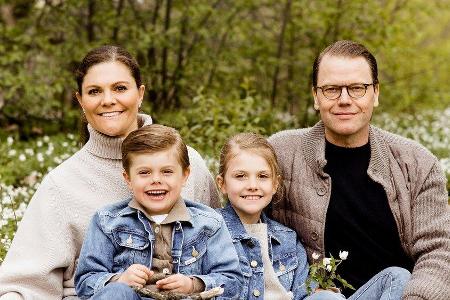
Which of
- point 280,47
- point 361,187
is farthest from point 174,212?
point 280,47

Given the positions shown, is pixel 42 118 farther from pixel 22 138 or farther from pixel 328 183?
pixel 328 183

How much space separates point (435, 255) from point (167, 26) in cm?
540

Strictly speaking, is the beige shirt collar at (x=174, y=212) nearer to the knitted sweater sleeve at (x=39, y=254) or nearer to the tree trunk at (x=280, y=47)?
the knitted sweater sleeve at (x=39, y=254)

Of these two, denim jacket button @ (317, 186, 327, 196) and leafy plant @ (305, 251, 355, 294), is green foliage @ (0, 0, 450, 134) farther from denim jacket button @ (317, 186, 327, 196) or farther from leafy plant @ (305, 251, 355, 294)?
leafy plant @ (305, 251, 355, 294)

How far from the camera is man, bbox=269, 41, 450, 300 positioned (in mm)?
3912

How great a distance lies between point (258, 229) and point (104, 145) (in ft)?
2.77

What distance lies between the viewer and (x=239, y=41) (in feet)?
29.5

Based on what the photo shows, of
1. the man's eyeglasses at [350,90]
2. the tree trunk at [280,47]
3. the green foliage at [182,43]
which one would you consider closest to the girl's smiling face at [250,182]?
the man's eyeglasses at [350,90]

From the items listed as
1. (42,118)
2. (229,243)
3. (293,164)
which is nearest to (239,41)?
(42,118)

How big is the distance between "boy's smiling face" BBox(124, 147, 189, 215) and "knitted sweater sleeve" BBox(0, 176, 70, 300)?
0.41 meters

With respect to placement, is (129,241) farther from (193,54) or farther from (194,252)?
(193,54)

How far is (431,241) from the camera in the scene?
12.4ft

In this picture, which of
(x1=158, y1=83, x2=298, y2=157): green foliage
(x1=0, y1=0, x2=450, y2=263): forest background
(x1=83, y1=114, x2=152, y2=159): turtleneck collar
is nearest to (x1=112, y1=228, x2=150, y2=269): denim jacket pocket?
(x1=83, y1=114, x2=152, y2=159): turtleneck collar

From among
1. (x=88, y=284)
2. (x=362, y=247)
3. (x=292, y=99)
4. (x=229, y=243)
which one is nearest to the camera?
(x=88, y=284)
